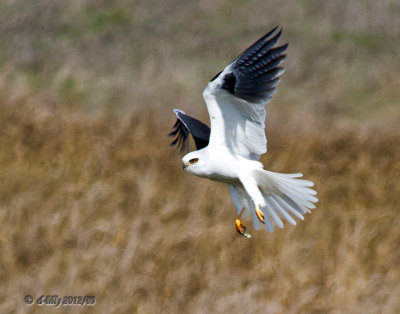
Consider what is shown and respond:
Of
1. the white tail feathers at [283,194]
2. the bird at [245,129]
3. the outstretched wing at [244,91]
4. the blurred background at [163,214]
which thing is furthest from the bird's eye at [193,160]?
the blurred background at [163,214]

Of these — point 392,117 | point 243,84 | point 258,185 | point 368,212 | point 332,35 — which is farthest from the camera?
point 332,35

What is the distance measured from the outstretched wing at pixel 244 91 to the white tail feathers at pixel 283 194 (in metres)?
0.37

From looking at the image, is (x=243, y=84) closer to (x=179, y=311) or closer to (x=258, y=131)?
(x=258, y=131)

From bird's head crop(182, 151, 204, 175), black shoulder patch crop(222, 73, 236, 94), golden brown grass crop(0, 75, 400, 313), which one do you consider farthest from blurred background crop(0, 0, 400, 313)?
black shoulder patch crop(222, 73, 236, 94)

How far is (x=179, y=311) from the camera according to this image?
8.63 metres

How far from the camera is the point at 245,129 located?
21.8ft

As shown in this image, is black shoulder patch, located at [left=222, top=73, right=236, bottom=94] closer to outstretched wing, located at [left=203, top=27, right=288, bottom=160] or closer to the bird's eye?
outstretched wing, located at [left=203, top=27, right=288, bottom=160]

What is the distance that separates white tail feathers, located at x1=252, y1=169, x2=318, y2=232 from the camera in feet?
22.2

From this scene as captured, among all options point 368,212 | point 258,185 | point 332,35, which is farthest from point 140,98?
point 332,35

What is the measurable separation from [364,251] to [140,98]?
4.51 metres

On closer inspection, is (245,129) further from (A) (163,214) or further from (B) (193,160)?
(A) (163,214)

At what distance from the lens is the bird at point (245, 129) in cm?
632

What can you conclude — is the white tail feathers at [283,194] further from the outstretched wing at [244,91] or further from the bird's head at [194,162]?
the bird's head at [194,162]

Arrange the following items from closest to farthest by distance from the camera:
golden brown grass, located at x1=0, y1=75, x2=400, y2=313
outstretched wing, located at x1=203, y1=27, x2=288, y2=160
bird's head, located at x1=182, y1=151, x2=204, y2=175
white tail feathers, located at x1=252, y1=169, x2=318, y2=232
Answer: outstretched wing, located at x1=203, y1=27, x2=288, y2=160, bird's head, located at x1=182, y1=151, x2=204, y2=175, white tail feathers, located at x1=252, y1=169, x2=318, y2=232, golden brown grass, located at x1=0, y1=75, x2=400, y2=313
